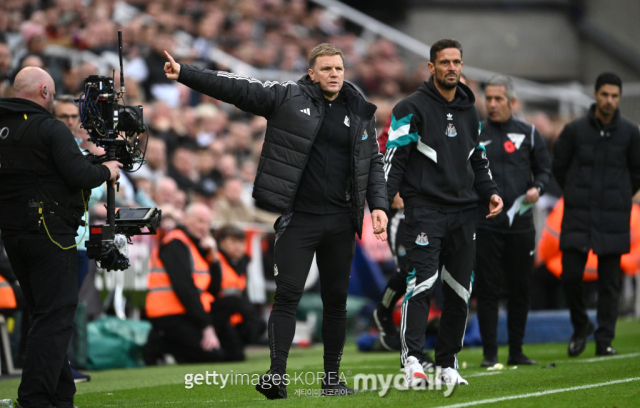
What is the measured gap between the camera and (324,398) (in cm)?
A: 678

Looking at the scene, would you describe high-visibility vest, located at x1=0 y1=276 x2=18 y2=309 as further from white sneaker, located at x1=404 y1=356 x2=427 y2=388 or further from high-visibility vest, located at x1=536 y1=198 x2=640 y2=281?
high-visibility vest, located at x1=536 y1=198 x2=640 y2=281

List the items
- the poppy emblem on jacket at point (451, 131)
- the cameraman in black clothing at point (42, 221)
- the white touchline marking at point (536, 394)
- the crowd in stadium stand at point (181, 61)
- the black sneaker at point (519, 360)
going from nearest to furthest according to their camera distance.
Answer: the white touchline marking at point (536, 394), the cameraman in black clothing at point (42, 221), the poppy emblem on jacket at point (451, 131), the black sneaker at point (519, 360), the crowd in stadium stand at point (181, 61)

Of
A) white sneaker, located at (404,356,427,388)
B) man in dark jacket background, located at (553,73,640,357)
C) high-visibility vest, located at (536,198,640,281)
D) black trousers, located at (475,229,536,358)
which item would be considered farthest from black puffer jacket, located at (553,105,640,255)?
white sneaker, located at (404,356,427,388)

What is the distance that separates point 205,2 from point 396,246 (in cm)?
1027

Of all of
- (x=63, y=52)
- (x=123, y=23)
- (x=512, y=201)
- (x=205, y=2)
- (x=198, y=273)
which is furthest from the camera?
(x=205, y=2)

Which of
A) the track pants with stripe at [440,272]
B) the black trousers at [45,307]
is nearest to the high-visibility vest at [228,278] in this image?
the track pants with stripe at [440,272]

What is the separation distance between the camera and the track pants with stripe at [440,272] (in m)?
7.43

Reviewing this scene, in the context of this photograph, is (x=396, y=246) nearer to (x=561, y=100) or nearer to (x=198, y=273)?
(x=198, y=273)

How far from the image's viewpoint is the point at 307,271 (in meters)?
7.00

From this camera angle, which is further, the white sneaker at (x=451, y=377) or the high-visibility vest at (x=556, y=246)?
the high-visibility vest at (x=556, y=246)

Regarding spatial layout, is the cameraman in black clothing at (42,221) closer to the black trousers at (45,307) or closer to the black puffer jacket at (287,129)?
the black trousers at (45,307)

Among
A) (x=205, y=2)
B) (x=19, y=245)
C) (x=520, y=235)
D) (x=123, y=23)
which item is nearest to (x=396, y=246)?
(x=520, y=235)

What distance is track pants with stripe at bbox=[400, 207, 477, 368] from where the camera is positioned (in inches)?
292

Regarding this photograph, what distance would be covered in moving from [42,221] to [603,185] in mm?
5874
